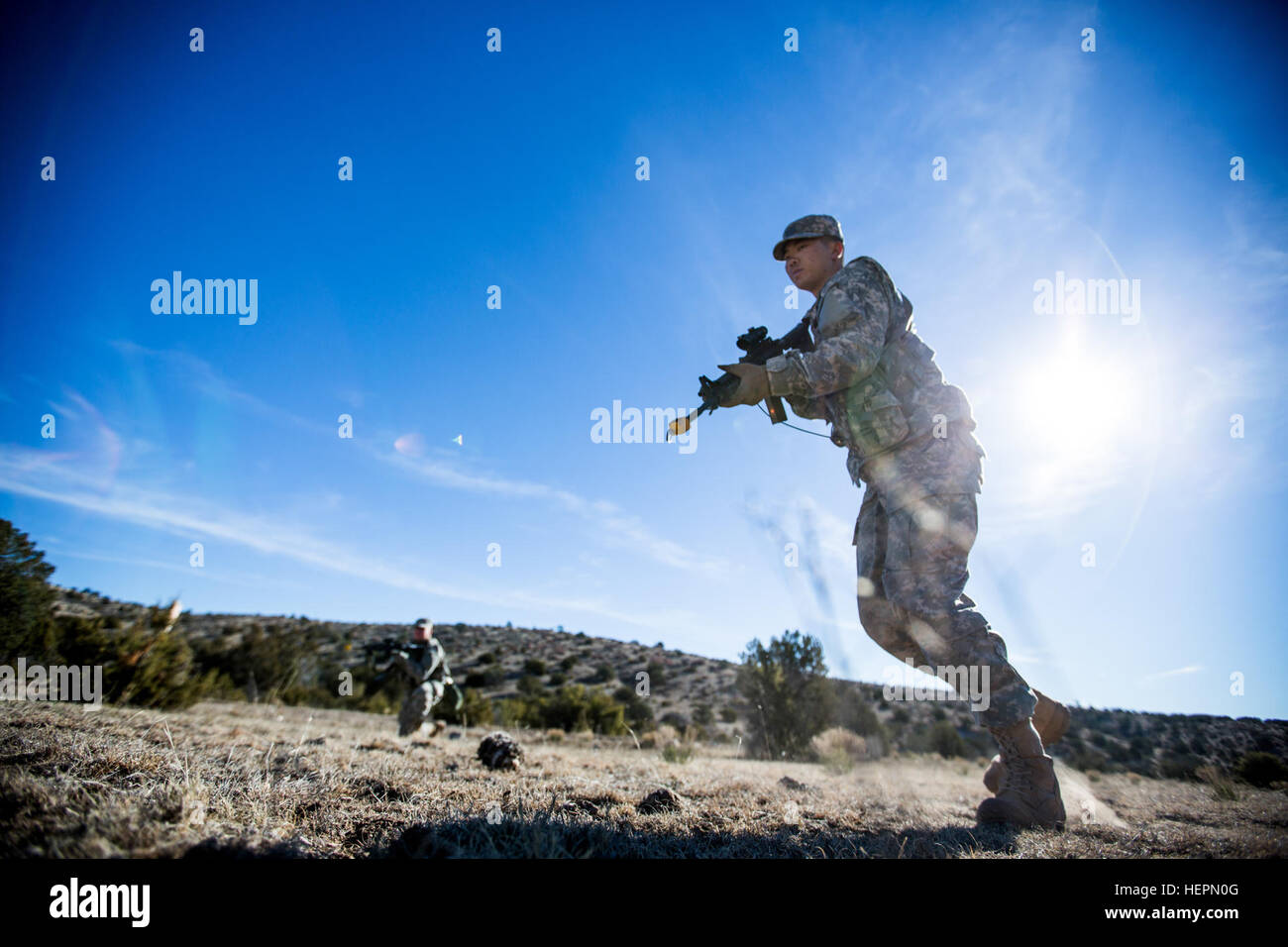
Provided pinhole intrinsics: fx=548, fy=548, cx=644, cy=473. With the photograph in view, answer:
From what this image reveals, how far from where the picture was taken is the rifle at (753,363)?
9.97ft

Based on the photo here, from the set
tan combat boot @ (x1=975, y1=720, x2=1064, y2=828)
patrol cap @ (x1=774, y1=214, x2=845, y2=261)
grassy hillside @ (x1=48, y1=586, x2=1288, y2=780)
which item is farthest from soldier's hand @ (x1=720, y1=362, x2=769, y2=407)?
grassy hillside @ (x1=48, y1=586, x2=1288, y2=780)

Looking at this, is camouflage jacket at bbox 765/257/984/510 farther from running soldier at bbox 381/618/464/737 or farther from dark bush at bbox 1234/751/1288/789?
running soldier at bbox 381/618/464/737

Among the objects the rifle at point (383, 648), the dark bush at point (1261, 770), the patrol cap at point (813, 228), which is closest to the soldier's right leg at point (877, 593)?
the patrol cap at point (813, 228)

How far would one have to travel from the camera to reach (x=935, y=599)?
2.59 meters

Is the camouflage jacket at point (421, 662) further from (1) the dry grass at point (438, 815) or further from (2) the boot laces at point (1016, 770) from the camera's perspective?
(2) the boot laces at point (1016, 770)

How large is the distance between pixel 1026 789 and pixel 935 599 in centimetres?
91

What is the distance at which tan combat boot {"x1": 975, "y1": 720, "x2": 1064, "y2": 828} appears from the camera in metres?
2.44

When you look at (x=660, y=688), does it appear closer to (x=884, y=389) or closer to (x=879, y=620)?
(x=879, y=620)

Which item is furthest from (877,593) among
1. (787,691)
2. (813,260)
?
(787,691)

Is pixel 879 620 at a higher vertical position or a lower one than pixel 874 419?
lower

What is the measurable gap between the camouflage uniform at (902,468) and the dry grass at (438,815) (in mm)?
777

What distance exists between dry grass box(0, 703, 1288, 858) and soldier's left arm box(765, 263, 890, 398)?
1.99 m
